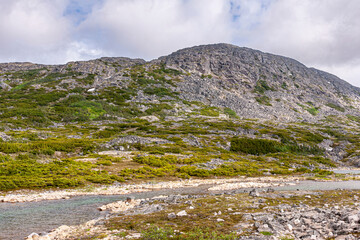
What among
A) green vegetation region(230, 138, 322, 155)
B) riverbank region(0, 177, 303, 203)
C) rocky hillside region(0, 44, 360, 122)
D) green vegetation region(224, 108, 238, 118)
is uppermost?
rocky hillside region(0, 44, 360, 122)

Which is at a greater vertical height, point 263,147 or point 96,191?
point 263,147

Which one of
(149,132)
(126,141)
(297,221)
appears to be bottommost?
(297,221)

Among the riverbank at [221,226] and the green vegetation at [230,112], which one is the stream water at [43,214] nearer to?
the riverbank at [221,226]

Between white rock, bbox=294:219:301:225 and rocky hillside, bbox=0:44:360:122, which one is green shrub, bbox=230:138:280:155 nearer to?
rocky hillside, bbox=0:44:360:122

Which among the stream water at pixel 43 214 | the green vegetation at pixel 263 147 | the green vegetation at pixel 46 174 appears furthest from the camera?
the green vegetation at pixel 263 147

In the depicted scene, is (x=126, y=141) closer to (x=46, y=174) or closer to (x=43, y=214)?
(x=46, y=174)

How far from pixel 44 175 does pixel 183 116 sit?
94.5 m

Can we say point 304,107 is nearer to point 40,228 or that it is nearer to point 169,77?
point 169,77

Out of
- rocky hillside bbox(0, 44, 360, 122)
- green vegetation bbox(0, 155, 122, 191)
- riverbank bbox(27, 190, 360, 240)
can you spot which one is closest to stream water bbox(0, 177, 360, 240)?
riverbank bbox(27, 190, 360, 240)

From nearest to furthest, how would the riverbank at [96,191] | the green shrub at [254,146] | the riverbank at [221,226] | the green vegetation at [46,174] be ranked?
the riverbank at [221,226] → the riverbank at [96,191] → the green vegetation at [46,174] → the green shrub at [254,146]

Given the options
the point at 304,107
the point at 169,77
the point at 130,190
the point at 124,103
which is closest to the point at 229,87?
the point at 169,77

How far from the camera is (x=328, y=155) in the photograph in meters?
83.1

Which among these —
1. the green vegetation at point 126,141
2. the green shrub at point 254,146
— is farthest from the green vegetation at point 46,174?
the green shrub at point 254,146

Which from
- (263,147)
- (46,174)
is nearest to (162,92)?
(263,147)
